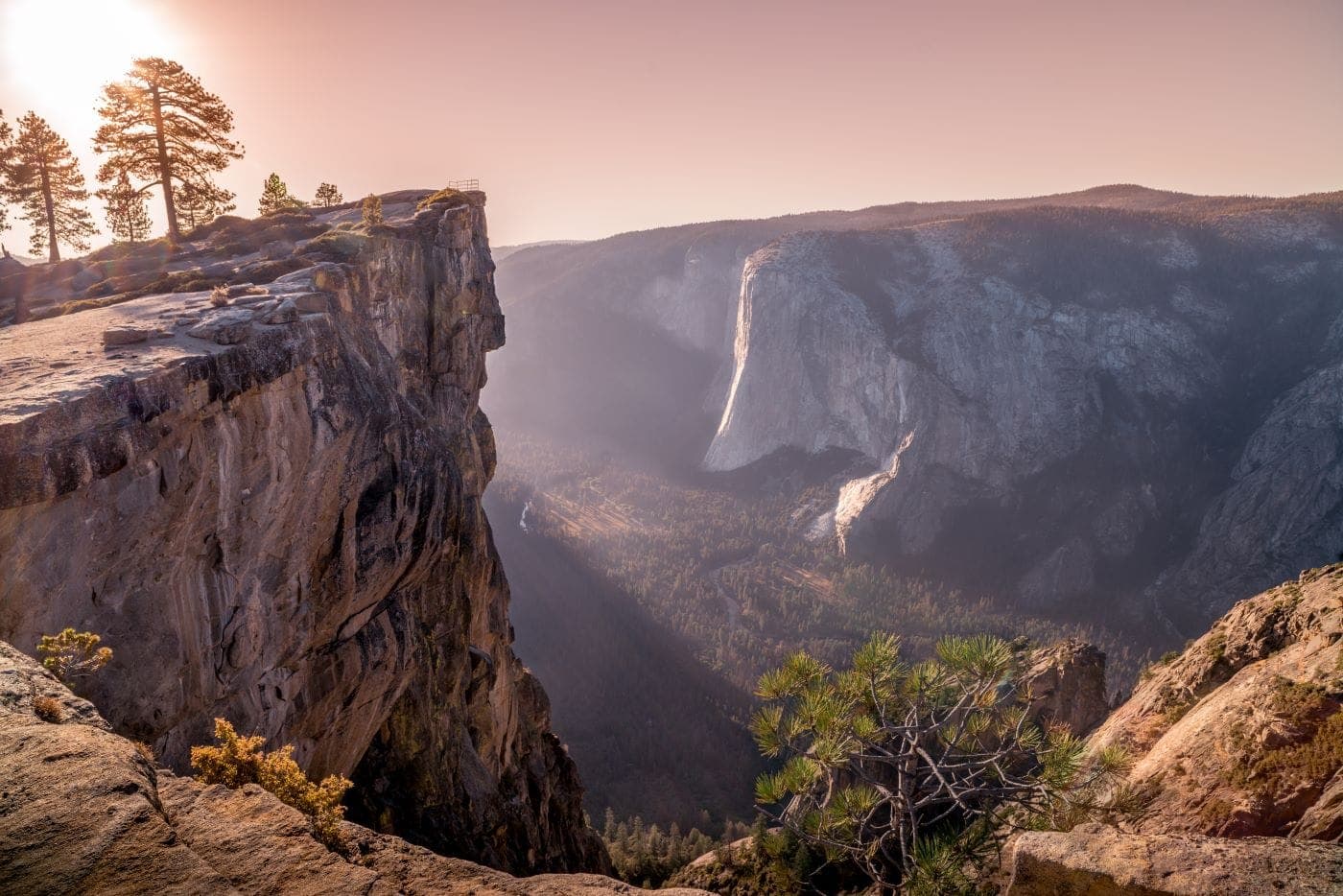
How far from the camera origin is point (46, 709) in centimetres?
738

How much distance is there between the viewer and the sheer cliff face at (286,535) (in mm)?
11523

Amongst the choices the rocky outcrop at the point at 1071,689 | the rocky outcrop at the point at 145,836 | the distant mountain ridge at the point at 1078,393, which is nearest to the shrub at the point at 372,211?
the rocky outcrop at the point at 145,836

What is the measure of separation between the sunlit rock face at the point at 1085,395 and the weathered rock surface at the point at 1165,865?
105522 mm

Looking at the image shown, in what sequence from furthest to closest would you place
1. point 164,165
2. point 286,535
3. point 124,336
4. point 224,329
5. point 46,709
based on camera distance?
point 164,165 < point 286,535 < point 224,329 < point 124,336 < point 46,709

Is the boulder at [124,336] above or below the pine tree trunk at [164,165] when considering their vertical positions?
below

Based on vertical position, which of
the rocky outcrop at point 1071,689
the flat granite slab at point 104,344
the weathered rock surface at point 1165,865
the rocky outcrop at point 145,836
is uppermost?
the flat granite slab at point 104,344

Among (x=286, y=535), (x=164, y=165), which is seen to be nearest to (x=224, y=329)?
(x=286, y=535)

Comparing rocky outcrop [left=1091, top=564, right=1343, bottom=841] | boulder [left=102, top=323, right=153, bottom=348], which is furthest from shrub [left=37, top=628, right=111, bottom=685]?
rocky outcrop [left=1091, top=564, right=1343, bottom=841]

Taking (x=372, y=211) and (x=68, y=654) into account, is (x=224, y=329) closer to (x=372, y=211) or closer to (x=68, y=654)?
(x=68, y=654)

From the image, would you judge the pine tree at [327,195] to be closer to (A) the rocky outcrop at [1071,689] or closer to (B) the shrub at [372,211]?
(B) the shrub at [372,211]

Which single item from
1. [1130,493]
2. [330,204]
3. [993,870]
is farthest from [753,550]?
[993,870]

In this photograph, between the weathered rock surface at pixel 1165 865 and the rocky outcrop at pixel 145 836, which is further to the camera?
the weathered rock surface at pixel 1165 865

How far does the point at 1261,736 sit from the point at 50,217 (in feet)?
204

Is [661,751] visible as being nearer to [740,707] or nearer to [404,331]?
[740,707]
